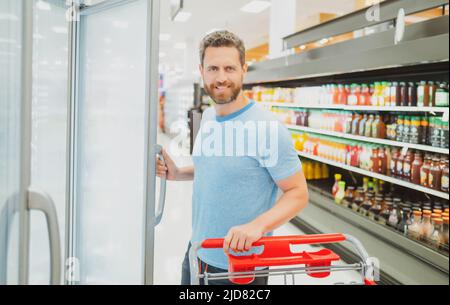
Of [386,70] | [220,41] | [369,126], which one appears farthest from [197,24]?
[386,70]

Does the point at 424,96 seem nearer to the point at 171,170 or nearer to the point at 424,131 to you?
the point at 424,131

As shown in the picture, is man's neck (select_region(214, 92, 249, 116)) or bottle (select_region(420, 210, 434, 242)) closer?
man's neck (select_region(214, 92, 249, 116))

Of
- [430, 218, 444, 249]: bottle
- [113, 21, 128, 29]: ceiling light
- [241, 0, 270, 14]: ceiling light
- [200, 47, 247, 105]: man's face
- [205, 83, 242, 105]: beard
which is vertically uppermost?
[241, 0, 270, 14]: ceiling light

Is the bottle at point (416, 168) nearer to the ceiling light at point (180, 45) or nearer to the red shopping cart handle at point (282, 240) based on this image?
the red shopping cart handle at point (282, 240)

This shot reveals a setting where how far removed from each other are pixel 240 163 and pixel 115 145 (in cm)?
51

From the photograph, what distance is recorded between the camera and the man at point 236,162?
63.2 inches

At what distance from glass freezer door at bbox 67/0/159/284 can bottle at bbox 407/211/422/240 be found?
7.75ft

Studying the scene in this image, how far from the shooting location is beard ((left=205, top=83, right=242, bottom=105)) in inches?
63.8

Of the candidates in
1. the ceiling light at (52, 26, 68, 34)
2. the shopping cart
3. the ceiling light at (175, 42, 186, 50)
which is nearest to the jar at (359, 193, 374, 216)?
the shopping cart

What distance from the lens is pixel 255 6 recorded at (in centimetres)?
187

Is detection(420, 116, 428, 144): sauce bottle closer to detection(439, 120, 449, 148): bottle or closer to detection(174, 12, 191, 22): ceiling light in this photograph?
detection(439, 120, 449, 148): bottle

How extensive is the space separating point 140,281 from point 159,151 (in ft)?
1.63
